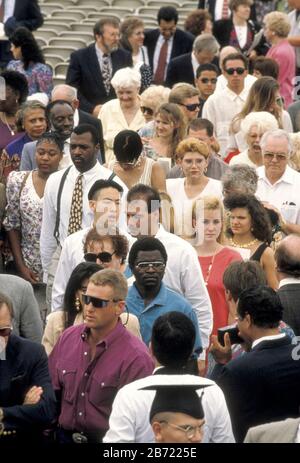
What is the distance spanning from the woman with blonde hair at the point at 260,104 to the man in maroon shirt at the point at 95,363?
469 cm

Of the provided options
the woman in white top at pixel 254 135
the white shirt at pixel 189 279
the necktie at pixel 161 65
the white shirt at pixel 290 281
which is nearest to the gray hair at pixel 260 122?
the woman in white top at pixel 254 135

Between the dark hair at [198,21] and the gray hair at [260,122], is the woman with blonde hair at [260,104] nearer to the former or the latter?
the gray hair at [260,122]

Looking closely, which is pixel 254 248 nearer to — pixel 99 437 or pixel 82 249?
pixel 82 249

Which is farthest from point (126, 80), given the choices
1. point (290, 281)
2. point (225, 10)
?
point (225, 10)

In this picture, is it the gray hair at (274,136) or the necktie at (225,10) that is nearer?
the gray hair at (274,136)

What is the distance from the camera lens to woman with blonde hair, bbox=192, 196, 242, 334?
9.88 meters

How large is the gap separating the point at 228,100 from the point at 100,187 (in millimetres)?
3813

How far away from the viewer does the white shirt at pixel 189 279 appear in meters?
9.51

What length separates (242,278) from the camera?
9039 millimetres

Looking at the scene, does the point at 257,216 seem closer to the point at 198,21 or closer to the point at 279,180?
the point at 279,180

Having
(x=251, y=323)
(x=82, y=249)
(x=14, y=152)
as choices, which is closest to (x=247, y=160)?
(x=14, y=152)

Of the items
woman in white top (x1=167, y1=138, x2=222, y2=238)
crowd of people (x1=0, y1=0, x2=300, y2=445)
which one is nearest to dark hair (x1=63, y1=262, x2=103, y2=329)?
crowd of people (x1=0, y1=0, x2=300, y2=445)

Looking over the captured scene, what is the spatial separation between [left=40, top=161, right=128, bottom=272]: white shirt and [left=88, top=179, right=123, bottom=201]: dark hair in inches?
11.3

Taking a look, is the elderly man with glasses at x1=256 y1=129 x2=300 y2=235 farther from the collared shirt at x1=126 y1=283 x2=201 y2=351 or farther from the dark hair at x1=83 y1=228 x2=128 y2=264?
the collared shirt at x1=126 y1=283 x2=201 y2=351
